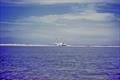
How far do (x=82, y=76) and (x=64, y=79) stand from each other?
3.74 ft

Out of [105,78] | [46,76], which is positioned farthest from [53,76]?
[105,78]

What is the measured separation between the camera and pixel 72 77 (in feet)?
46.3

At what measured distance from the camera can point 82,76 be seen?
14.4 meters

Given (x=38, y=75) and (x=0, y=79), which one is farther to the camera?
(x=38, y=75)

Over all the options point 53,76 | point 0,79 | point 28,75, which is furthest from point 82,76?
point 0,79

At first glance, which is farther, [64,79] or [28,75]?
[28,75]

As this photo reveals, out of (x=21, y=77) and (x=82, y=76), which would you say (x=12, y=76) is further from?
(x=82, y=76)

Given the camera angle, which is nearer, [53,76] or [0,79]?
[0,79]

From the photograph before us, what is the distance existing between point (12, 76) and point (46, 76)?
1.55m

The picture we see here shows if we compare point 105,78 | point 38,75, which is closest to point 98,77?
point 105,78

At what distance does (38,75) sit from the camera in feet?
48.0

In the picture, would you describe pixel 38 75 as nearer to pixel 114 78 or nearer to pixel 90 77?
pixel 90 77

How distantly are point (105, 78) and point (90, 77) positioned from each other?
0.68 metres

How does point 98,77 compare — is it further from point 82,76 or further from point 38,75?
point 38,75
